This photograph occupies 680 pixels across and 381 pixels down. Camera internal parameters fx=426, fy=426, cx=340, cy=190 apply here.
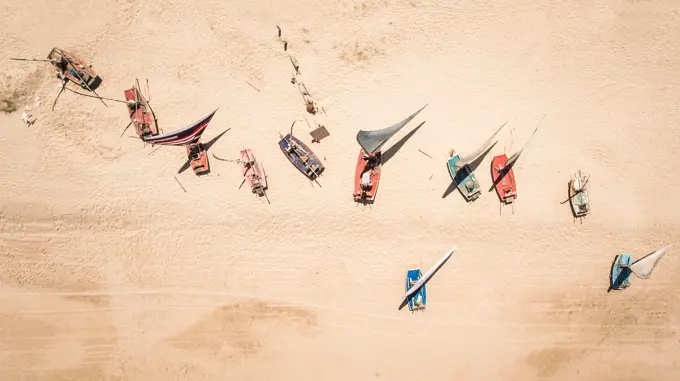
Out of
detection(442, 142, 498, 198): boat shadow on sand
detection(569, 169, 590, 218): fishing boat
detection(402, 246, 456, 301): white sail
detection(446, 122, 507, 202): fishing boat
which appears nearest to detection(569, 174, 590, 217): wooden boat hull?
detection(569, 169, 590, 218): fishing boat

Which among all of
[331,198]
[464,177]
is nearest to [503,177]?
[464,177]

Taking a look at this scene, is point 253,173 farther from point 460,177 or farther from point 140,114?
point 460,177

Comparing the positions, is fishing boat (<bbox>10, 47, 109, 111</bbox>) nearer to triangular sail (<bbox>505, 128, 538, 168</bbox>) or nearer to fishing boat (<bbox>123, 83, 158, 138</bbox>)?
fishing boat (<bbox>123, 83, 158, 138</bbox>)

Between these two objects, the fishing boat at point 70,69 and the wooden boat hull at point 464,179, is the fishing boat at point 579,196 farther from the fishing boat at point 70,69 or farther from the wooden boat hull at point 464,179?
the fishing boat at point 70,69

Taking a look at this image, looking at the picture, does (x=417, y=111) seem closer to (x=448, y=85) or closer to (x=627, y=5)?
(x=448, y=85)

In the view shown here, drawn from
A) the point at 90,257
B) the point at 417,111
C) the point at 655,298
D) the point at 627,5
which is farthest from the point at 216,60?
the point at 655,298
